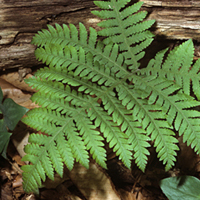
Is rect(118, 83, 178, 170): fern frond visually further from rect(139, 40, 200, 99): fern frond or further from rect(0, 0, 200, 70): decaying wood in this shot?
rect(0, 0, 200, 70): decaying wood

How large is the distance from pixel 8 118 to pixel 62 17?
4.43 ft

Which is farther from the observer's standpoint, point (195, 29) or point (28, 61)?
point (28, 61)

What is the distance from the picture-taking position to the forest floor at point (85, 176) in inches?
112

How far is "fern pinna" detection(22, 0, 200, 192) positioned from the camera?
6.73 feet

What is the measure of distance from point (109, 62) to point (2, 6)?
140 centimetres

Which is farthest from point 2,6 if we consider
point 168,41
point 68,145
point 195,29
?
point 195,29

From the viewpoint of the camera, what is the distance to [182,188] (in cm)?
259

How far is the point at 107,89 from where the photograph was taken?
7.70 feet

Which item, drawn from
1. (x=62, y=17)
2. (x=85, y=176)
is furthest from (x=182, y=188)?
(x=62, y=17)

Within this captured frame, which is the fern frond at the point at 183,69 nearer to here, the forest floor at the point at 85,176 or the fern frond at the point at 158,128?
the fern frond at the point at 158,128

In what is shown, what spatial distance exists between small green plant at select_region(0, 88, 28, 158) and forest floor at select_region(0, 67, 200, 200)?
353 mm

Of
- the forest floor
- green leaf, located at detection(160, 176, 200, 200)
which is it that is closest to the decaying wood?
the forest floor

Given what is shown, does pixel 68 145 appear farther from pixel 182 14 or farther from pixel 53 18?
pixel 182 14

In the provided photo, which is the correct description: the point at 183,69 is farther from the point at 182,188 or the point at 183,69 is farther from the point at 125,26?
the point at 182,188
